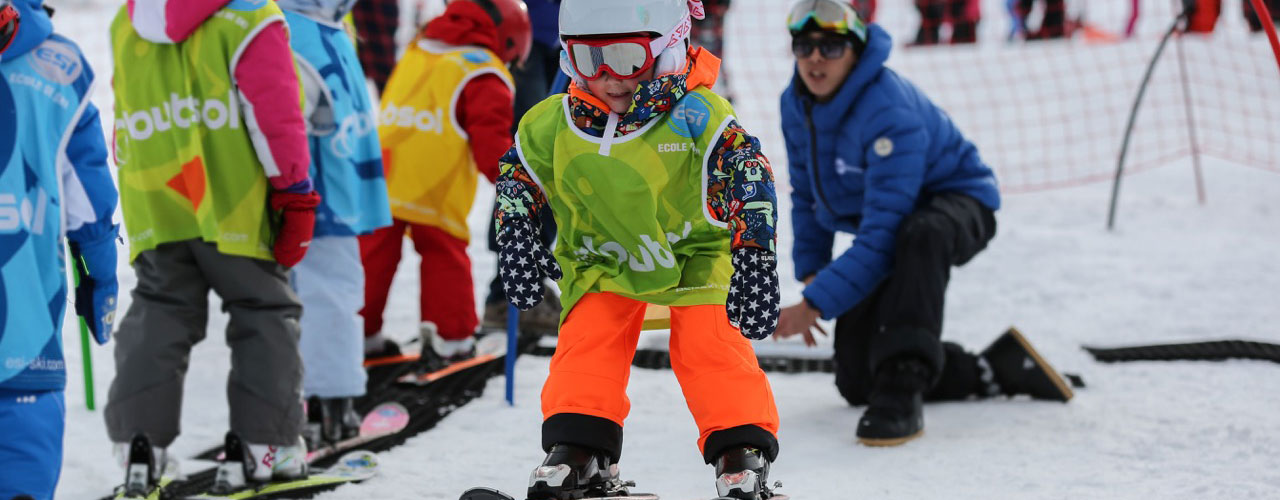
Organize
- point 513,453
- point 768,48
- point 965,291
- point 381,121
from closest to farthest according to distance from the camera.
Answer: point 513,453, point 381,121, point 965,291, point 768,48

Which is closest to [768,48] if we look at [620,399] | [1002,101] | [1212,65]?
[1002,101]

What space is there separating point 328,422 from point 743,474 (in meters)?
1.90

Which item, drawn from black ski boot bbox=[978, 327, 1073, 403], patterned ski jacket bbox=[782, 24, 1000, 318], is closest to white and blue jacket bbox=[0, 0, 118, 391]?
patterned ski jacket bbox=[782, 24, 1000, 318]

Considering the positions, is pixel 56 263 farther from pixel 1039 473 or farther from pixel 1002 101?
pixel 1002 101

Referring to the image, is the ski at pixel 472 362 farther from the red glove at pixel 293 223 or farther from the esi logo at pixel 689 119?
the esi logo at pixel 689 119

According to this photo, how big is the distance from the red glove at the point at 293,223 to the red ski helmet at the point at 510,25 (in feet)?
4.98

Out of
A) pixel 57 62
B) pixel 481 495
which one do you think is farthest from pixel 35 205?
pixel 481 495

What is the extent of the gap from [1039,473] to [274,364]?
2.17m

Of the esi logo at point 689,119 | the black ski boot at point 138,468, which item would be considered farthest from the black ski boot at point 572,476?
the black ski boot at point 138,468

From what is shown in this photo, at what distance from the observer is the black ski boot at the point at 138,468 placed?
11.5ft

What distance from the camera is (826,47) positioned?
430 centimetres

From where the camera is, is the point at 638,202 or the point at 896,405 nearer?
the point at 638,202

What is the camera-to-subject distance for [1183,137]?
10047mm

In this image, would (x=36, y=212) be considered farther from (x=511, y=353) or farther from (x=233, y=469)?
(x=511, y=353)
